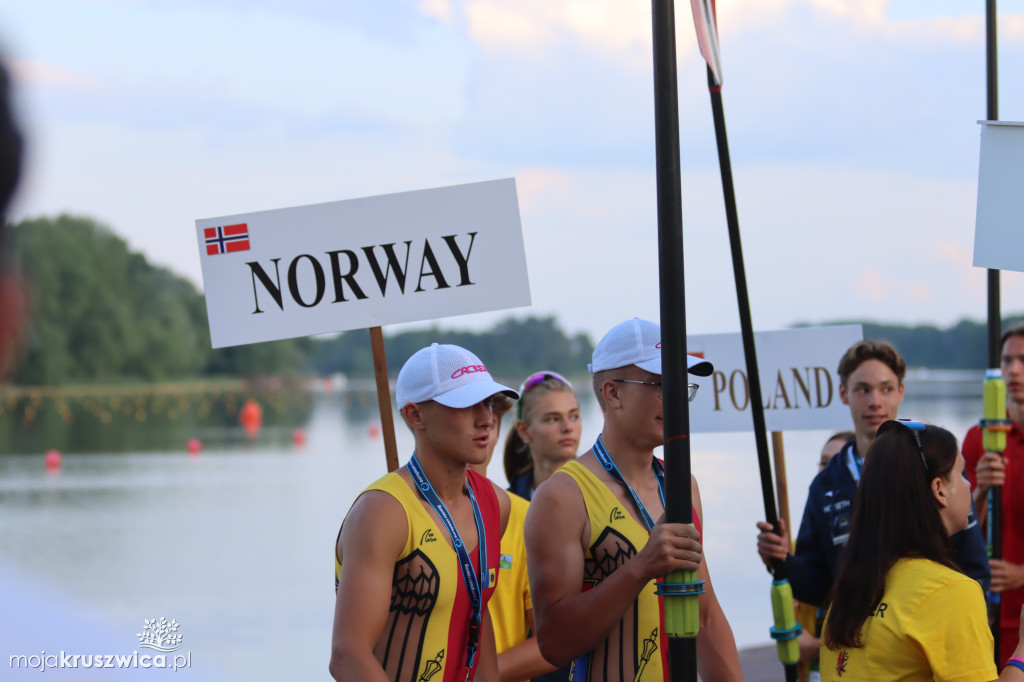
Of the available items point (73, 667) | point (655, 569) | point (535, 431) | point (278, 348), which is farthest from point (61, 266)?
point (278, 348)

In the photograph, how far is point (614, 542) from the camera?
2936 mm

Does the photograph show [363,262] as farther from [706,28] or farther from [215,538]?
[215,538]

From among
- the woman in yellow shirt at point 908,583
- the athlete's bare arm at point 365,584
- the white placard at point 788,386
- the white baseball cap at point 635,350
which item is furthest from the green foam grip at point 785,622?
the white placard at point 788,386

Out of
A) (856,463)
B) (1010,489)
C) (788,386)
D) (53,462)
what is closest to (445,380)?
(856,463)

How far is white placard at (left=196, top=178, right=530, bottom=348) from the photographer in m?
4.02

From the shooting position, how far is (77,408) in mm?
48938

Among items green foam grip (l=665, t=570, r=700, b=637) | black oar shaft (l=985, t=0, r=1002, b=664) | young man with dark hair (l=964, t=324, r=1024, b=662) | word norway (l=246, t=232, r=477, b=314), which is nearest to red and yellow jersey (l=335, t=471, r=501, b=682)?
green foam grip (l=665, t=570, r=700, b=637)

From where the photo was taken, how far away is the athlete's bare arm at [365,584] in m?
2.59

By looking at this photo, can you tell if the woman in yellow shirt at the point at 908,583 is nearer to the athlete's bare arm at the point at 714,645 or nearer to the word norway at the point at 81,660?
the athlete's bare arm at the point at 714,645

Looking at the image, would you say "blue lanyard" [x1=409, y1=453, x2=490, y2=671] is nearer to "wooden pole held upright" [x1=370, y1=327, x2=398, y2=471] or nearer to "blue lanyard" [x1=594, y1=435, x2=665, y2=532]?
"blue lanyard" [x1=594, y1=435, x2=665, y2=532]

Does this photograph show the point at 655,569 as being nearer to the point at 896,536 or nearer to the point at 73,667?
the point at 896,536

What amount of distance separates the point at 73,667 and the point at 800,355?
16.0 feet

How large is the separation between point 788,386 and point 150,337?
3519cm

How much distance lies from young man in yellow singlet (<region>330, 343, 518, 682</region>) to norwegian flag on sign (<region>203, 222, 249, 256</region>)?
1.31m
